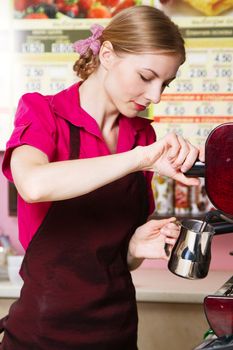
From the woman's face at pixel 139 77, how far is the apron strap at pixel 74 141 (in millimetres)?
118

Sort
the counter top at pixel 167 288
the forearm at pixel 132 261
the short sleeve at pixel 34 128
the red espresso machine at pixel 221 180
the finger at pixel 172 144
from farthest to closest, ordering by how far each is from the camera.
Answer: the counter top at pixel 167 288 → the forearm at pixel 132 261 → the short sleeve at pixel 34 128 → the finger at pixel 172 144 → the red espresso machine at pixel 221 180

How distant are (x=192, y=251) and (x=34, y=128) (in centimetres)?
54

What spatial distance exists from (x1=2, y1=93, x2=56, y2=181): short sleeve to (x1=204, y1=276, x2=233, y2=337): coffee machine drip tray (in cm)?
58

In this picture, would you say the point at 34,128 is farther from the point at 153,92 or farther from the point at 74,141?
the point at 153,92

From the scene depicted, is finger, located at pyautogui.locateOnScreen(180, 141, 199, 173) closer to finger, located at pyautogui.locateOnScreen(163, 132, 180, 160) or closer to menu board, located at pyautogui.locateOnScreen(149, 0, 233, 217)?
finger, located at pyautogui.locateOnScreen(163, 132, 180, 160)

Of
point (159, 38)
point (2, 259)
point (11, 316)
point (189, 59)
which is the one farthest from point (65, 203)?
point (189, 59)

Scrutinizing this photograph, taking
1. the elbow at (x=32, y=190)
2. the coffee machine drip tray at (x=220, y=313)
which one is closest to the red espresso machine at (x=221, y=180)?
the coffee machine drip tray at (x=220, y=313)

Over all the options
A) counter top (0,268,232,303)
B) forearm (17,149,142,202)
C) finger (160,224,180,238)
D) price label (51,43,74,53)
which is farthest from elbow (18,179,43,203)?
price label (51,43,74,53)

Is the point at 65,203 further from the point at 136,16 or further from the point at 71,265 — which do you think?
the point at 136,16

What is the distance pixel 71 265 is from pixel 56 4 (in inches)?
63.8

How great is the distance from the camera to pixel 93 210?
1.50 meters

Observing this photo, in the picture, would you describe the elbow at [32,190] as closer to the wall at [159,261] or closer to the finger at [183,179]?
the finger at [183,179]

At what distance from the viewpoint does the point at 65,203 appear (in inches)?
58.4

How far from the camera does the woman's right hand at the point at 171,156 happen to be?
1051 millimetres
